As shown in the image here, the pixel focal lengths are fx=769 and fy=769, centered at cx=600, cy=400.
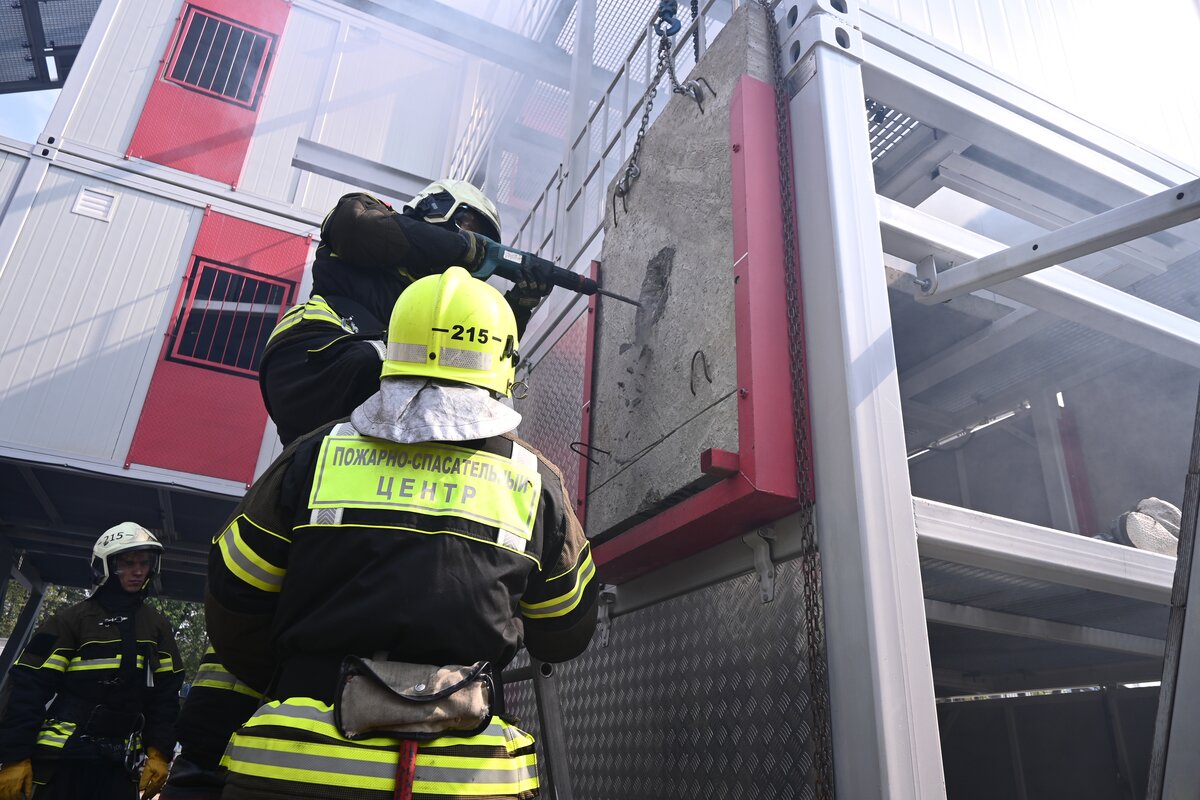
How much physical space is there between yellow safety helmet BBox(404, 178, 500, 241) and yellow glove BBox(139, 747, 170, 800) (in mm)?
3688

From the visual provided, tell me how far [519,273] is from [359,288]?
2.27 ft

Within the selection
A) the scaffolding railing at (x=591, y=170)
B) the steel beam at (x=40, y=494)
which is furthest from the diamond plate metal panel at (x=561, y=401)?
the steel beam at (x=40, y=494)

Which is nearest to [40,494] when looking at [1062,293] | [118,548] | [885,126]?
[118,548]

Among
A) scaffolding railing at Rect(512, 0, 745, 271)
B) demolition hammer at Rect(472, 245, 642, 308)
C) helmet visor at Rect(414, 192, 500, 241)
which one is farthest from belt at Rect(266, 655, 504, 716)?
scaffolding railing at Rect(512, 0, 745, 271)

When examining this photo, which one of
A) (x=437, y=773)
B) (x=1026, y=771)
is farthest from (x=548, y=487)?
(x=1026, y=771)

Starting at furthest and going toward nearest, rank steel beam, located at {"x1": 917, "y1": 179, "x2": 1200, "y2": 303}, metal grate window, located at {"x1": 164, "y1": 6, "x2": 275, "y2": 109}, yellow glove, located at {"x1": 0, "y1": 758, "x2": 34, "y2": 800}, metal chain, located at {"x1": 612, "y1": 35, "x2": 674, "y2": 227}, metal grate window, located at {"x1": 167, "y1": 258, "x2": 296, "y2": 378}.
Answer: metal grate window, located at {"x1": 164, "y1": 6, "x2": 275, "y2": 109} → metal grate window, located at {"x1": 167, "y1": 258, "x2": 296, "y2": 378} → yellow glove, located at {"x1": 0, "y1": 758, "x2": 34, "y2": 800} → metal chain, located at {"x1": 612, "y1": 35, "x2": 674, "y2": 227} → steel beam, located at {"x1": 917, "y1": 179, "x2": 1200, "y2": 303}

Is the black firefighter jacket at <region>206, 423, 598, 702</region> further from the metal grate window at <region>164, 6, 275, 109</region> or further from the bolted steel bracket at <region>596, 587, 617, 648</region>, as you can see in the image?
the metal grate window at <region>164, 6, 275, 109</region>

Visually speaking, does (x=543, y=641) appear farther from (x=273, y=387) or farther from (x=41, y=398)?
(x=41, y=398)

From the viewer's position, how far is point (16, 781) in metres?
4.17

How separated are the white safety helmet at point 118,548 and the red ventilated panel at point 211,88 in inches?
156

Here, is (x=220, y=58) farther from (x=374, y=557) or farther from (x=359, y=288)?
(x=374, y=557)

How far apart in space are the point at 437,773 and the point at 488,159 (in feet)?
26.8

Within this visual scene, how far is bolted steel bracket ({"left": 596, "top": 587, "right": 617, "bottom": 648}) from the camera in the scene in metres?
3.30

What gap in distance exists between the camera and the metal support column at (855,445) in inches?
72.7
